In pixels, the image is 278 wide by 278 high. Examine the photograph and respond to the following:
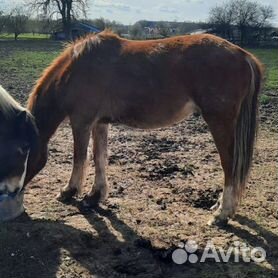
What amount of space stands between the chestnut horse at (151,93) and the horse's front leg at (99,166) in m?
0.01

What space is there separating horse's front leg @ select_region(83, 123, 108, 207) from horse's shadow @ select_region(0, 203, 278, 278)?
0.50 metres

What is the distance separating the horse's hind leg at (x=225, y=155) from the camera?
430 cm

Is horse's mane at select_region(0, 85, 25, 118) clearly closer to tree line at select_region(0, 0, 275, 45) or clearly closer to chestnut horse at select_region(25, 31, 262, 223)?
chestnut horse at select_region(25, 31, 262, 223)

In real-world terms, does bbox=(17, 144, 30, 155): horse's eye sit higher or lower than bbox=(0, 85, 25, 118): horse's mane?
lower

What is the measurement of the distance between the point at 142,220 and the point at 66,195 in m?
0.99

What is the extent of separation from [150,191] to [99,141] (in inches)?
33.7

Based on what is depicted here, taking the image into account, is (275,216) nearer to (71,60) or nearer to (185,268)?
(185,268)

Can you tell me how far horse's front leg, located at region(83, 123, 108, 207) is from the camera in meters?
4.82

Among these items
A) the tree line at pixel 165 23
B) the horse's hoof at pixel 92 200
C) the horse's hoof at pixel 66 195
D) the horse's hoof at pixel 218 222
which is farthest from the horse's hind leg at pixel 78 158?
the tree line at pixel 165 23

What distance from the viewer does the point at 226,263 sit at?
142 inches

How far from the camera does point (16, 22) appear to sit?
44719 millimetres

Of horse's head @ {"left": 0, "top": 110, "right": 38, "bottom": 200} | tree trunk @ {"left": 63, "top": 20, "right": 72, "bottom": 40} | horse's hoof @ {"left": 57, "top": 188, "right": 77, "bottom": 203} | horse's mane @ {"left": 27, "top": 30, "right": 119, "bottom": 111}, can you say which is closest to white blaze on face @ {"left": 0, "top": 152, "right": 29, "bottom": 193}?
horse's head @ {"left": 0, "top": 110, "right": 38, "bottom": 200}

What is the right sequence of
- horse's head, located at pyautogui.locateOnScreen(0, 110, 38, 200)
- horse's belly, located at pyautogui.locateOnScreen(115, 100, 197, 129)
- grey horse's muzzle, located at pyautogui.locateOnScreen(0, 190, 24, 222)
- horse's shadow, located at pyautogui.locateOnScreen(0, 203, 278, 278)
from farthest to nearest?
horse's belly, located at pyautogui.locateOnScreen(115, 100, 197, 129), grey horse's muzzle, located at pyautogui.locateOnScreen(0, 190, 24, 222), horse's head, located at pyautogui.locateOnScreen(0, 110, 38, 200), horse's shadow, located at pyautogui.locateOnScreen(0, 203, 278, 278)

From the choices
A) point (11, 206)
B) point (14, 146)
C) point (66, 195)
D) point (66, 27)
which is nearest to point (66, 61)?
point (14, 146)
